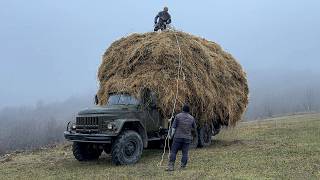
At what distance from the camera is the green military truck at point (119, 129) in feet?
48.1

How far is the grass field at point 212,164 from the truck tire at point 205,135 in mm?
385

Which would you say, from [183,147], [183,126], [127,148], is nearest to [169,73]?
[127,148]

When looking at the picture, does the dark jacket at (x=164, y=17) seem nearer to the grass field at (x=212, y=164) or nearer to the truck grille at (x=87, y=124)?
the grass field at (x=212, y=164)

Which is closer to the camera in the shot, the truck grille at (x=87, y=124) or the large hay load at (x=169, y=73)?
the truck grille at (x=87, y=124)

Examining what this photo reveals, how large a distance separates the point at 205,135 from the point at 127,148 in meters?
5.52

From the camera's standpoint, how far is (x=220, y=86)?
19.1 meters

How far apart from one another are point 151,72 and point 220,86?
3.36 metres

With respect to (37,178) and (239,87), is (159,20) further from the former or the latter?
(37,178)

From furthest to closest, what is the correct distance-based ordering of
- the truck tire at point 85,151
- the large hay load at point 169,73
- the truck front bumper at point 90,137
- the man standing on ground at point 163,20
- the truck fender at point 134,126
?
the man standing on ground at point 163,20 < the large hay load at point 169,73 < the truck tire at point 85,151 < the truck fender at point 134,126 < the truck front bumper at point 90,137

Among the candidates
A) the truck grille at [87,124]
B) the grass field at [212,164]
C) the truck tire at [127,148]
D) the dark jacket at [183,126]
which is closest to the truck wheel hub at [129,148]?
the truck tire at [127,148]

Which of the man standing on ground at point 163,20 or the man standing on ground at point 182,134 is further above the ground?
the man standing on ground at point 163,20

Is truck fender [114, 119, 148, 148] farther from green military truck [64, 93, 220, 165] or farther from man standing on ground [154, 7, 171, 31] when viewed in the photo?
man standing on ground [154, 7, 171, 31]

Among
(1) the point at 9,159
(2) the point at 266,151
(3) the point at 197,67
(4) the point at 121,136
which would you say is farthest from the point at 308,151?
(1) the point at 9,159

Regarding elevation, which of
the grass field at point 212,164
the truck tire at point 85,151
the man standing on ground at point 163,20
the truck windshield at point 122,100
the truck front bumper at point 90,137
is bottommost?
the grass field at point 212,164
